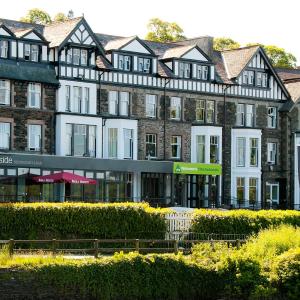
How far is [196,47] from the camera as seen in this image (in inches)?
2312

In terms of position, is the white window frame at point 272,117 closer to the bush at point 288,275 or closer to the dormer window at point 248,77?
the dormer window at point 248,77

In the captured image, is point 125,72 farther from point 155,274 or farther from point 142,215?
point 155,274

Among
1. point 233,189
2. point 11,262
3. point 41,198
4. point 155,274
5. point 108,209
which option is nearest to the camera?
point 11,262

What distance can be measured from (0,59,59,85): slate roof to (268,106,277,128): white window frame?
61.4 feet

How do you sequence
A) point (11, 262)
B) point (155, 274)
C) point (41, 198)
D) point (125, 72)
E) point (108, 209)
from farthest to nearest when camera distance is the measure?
point (125, 72), point (41, 198), point (108, 209), point (155, 274), point (11, 262)

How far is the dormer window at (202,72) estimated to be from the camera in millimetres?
59188

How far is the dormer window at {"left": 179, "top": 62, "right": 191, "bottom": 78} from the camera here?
58.4 meters

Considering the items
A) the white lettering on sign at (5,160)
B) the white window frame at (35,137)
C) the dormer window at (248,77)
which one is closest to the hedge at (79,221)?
the white lettering on sign at (5,160)

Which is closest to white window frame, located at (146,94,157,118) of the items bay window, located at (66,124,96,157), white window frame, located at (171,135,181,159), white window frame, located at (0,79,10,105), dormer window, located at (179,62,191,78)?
white window frame, located at (171,135,181,159)

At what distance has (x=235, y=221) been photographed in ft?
128

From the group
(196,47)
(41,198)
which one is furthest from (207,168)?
(41,198)

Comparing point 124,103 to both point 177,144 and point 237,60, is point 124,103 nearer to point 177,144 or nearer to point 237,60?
point 177,144

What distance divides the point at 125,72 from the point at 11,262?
28827mm

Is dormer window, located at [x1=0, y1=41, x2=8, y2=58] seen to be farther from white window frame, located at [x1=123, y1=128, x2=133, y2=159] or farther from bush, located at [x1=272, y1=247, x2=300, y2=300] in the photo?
bush, located at [x1=272, y1=247, x2=300, y2=300]
